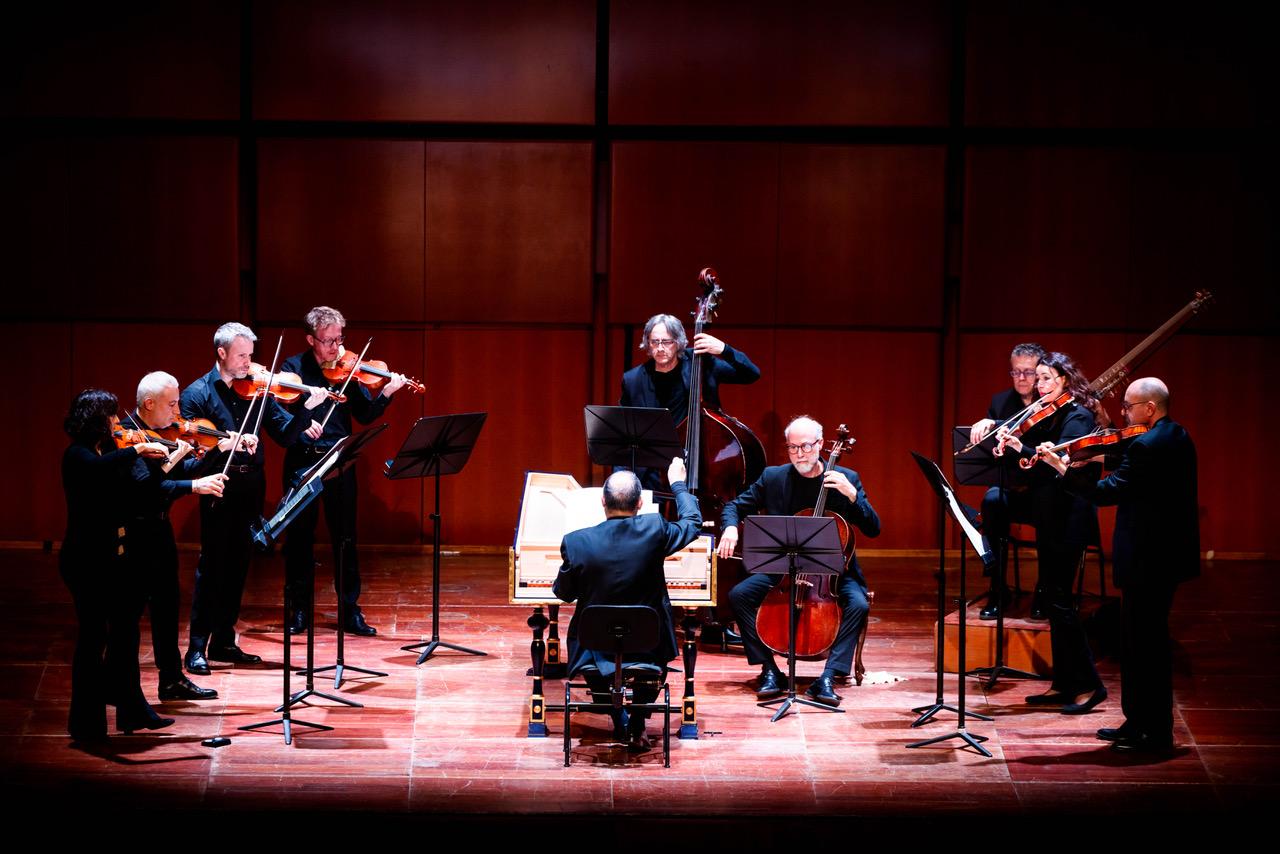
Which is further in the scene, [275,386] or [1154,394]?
A: [275,386]

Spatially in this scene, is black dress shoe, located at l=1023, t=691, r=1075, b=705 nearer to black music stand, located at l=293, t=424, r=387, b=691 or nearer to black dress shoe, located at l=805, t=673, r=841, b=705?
black dress shoe, located at l=805, t=673, r=841, b=705

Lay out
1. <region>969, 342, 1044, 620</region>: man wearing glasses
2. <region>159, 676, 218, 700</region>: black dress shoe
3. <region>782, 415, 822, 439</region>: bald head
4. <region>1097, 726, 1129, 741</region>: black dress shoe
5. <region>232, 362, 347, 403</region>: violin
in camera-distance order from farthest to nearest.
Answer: <region>969, 342, 1044, 620</region>: man wearing glasses < <region>232, 362, 347, 403</region>: violin < <region>782, 415, 822, 439</region>: bald head < <region>159, 676, 218, 700</region>: black dress shoe < <region>1097, 726, 1129, 741</region>: black dress shoe

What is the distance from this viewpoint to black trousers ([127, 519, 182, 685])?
4992 millimetres

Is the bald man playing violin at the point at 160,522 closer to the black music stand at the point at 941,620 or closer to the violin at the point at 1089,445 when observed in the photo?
the black music stand at the point at 941,620

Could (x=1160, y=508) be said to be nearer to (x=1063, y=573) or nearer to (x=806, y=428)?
(x=1063, y=573)

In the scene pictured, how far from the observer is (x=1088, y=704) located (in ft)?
17.8

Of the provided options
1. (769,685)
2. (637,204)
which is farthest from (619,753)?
(637,204)

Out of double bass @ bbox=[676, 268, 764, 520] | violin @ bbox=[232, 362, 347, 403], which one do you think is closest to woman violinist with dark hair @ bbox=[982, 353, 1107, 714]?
double bass @ bbox=[676, 268, 764, 520]

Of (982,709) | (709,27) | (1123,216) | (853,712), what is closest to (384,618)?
(853,712)

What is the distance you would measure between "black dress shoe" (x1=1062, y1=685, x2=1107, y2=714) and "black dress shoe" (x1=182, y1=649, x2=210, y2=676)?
3703 millimetres

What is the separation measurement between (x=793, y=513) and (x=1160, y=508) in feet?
5.12

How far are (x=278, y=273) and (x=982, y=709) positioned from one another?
5.22 meters

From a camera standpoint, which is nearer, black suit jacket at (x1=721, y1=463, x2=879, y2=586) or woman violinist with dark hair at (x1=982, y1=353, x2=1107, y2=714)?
woman violinist with dark hair at (x1=982, y1=353, x2=1107, y2=714)

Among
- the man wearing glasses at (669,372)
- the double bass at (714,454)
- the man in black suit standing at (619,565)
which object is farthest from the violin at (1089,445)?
the man wearing glasses at (669,372)
